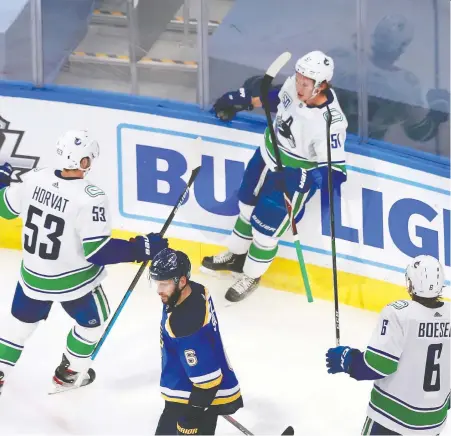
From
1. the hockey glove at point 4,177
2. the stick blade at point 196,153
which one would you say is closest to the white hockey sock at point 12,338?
the hockey glove at point 4,177

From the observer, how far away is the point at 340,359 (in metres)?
3.71

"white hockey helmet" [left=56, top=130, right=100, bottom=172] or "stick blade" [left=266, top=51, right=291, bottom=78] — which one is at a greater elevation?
"stick blade" [left=266, top=51, right=291, bottom=78]

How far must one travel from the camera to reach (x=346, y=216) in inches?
202

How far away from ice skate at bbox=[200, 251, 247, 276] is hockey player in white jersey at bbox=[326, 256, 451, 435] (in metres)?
1.75

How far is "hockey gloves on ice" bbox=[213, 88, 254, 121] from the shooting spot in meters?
5.14

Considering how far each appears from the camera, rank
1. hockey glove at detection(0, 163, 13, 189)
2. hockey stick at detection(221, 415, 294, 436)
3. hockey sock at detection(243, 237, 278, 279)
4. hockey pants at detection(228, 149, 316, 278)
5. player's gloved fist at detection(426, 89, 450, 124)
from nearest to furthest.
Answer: hockey stick at detection(221, 415, 294, 436) < hockey glove at detection(0, 163, 13, 189) < player's gloved fist at detection(426, 89, 450, 124) < hockey pants at detection(228, 149, 316, 278) < hockey sock at detection(243, 237, 278, 279)

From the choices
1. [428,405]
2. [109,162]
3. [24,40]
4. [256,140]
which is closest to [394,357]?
[428,405]

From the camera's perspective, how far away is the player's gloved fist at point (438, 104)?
4.90m

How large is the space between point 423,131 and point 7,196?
6.06ft

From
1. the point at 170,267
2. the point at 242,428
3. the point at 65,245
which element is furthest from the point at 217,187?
the point at 170,267

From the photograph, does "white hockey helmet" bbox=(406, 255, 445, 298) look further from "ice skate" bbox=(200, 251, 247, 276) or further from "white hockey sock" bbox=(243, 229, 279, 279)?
"ice skate" bbox=(200, 251, 247, 276)

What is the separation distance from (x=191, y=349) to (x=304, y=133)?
5.29 ft

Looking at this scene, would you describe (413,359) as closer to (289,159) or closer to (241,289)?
(289,159)

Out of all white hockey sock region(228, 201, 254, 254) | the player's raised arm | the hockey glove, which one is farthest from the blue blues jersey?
white hockey sock region(228, 201, 254, 254)
